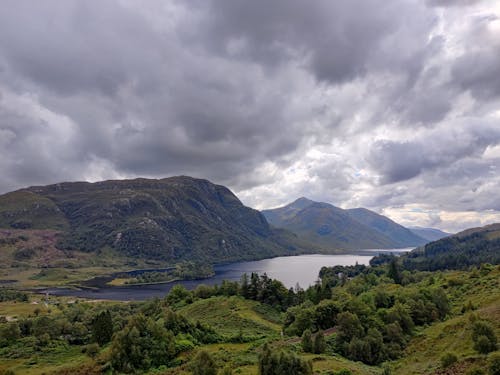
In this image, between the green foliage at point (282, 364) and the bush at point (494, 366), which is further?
the green foliage at point (282, 364)

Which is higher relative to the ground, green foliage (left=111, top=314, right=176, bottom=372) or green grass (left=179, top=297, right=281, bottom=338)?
green foliage (left=111, top=314, right=176, bottom=372)

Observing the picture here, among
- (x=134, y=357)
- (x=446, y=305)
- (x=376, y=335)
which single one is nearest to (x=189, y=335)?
(x=134, y=357)

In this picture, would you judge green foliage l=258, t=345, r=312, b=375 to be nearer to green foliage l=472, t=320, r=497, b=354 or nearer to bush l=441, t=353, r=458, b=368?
bush l=441, t=353, r=458, b=368

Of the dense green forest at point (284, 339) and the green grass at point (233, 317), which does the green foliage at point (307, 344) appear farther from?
the green grass at point (233, 317)

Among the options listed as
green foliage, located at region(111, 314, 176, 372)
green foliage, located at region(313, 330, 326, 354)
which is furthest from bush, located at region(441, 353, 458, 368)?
green foliage, located at region(111, 314, 176, 372)

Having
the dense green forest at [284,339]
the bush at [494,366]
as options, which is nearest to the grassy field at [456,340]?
the dense green forest at [284,339]

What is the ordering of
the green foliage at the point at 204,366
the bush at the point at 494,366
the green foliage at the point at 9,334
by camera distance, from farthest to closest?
the green foliage at the point at 9,334, the green foliage at the point at 204,366, the bush at the point at 494,366

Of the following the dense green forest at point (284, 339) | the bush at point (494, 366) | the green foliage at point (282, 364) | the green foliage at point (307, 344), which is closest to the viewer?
the bush at point (494, 366)

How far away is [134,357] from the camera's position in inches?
2509

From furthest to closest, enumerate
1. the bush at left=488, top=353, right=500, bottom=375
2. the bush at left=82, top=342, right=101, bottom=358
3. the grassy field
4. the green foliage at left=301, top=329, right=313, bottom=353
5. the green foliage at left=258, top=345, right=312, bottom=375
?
the bush at left=82, top=342, right=101, bottom=358 < the green foliage at left=301, top=329, right=313, bottom=353 < the grassy field < the green foliage at left=258, top=345, right=312, bottom=375 < the bush at left=488, top=353, right=500, bottom=375

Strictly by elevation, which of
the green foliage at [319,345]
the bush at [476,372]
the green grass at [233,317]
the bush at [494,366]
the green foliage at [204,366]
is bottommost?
the green grass at [233,317]

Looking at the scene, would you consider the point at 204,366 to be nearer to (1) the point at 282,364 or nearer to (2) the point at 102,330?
(1) the point at 282,364

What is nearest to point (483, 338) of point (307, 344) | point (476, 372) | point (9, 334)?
point (476, 372)

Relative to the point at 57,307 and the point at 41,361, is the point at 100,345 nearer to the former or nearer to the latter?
the point at 41,361
